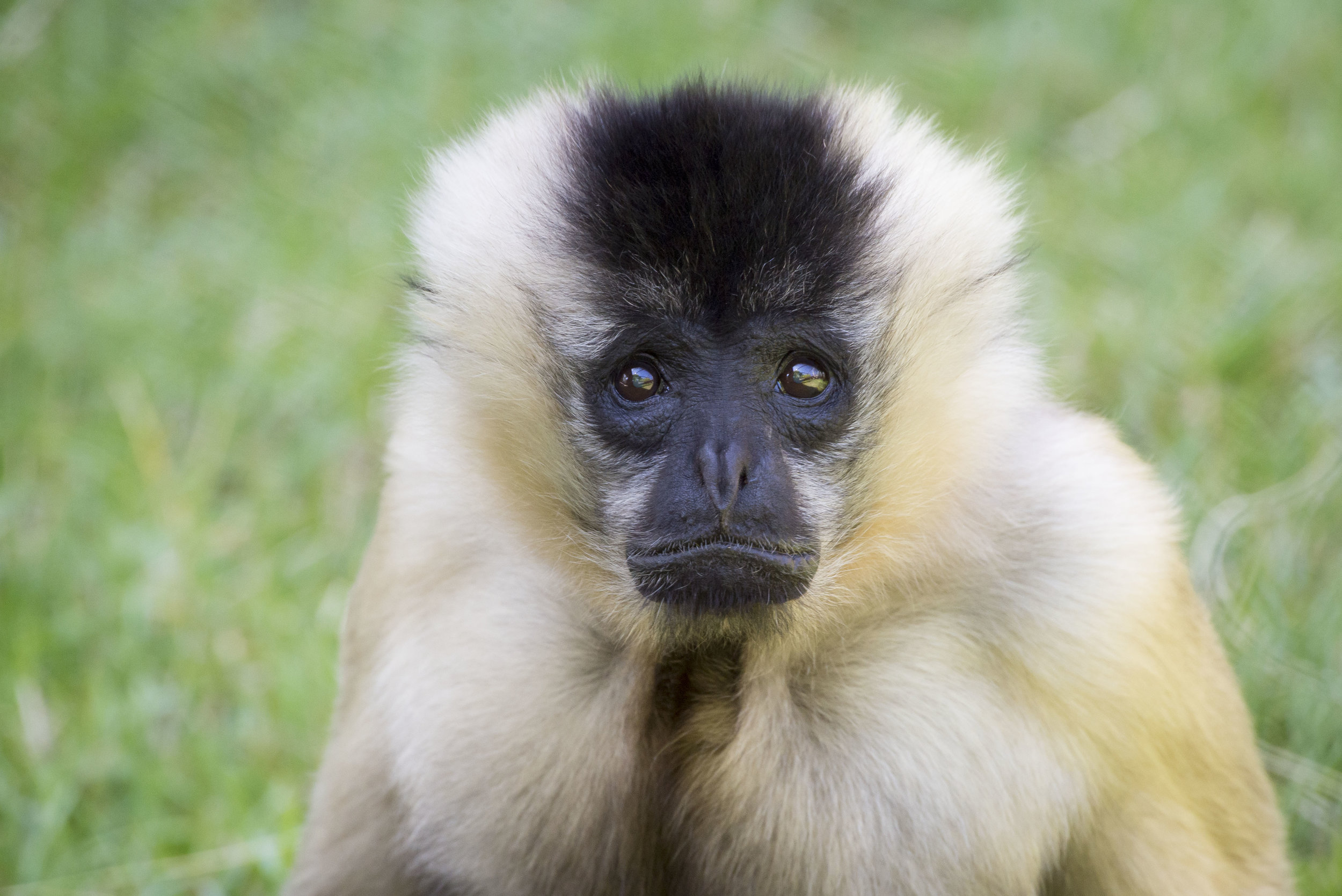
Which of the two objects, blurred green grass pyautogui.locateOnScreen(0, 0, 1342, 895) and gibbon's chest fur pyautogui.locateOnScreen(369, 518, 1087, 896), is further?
blurred green grass pyautogui.locateOnScreen(0, 0, 1342, 895)

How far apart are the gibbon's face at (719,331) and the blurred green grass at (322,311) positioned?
84 centimetres

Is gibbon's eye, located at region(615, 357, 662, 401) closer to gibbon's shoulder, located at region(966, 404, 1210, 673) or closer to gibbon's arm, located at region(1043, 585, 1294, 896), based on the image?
gibbon's shoulder, located at region(966, 404, 1210, 673)

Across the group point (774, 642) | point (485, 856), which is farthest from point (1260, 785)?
point (485, 856)

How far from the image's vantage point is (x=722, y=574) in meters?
2.61

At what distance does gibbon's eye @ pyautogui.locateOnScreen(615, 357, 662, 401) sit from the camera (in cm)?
278

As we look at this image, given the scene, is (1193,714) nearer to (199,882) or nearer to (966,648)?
(966,648)

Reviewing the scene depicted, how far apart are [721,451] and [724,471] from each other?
48mm

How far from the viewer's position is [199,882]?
12.5ft

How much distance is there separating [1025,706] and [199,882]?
2379 millimetres

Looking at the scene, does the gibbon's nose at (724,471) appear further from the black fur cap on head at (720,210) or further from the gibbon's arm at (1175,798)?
the gibbon's arm at (1175,798)

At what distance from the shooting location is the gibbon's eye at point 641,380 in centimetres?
278

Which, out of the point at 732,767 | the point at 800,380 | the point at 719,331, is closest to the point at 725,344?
the point at 719,331

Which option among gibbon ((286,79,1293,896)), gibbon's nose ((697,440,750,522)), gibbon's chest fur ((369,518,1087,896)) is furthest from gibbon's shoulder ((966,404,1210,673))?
gibbon's nose ((697,440,750,522))

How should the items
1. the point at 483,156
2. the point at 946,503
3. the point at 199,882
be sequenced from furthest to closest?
the point at 199,882, the point at 483,156, the point at 946,503
